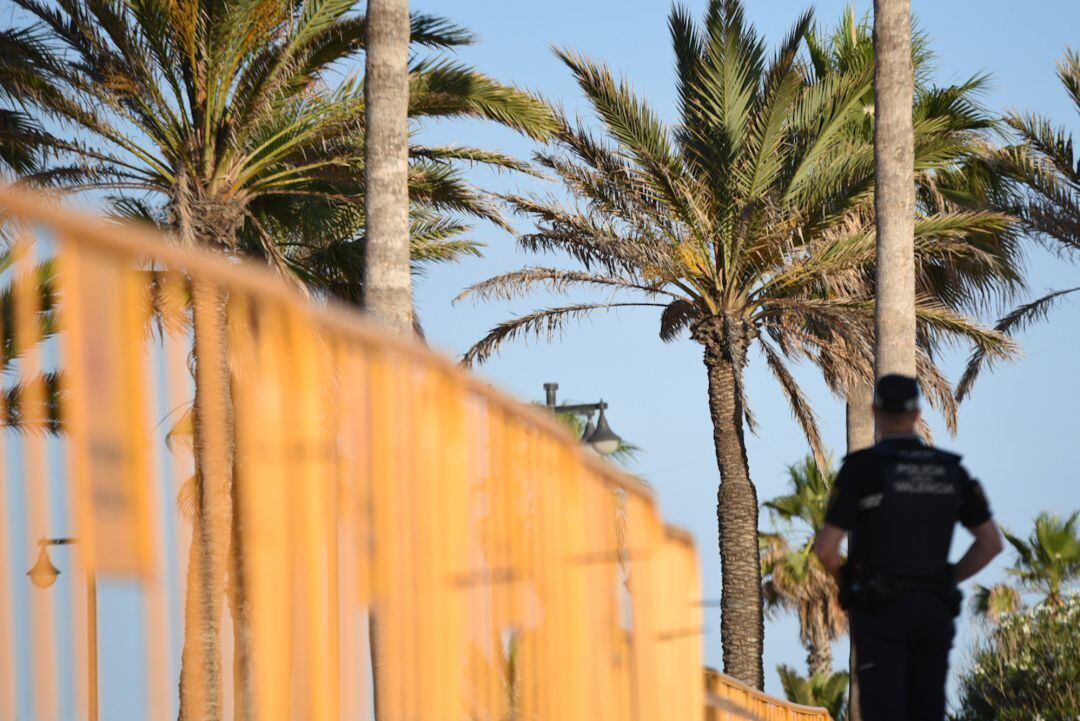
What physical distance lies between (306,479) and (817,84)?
58.2 feet

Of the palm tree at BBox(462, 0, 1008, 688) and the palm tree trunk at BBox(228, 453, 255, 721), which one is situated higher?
the palm tree at BBox(462, 0, 1008, 688)

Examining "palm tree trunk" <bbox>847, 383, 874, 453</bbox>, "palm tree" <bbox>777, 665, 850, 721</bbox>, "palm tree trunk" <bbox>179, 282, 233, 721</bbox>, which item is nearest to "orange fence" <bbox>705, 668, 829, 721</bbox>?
"palm tree trunk" <bbox>179, 282, 233, 721</bbox>

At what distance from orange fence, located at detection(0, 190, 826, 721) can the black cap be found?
1.23m

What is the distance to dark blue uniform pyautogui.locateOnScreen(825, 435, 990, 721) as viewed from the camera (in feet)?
17.0

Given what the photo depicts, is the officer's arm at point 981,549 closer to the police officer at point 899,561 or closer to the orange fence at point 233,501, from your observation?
the police officer at point 899,561

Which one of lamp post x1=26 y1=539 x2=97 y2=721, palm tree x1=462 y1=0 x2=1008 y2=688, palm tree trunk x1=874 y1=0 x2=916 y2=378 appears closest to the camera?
lamp post x1=26 y1=539 x2=97 y2=721

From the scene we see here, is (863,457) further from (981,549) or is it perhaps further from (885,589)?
(981,549)

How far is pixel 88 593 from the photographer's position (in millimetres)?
3223

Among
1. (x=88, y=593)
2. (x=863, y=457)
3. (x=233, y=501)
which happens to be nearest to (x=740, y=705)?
(x=863, y=457)

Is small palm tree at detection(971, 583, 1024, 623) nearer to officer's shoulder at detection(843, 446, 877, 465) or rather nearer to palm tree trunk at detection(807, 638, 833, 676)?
palm tree trunk at detection(807, 638, 833, 676)

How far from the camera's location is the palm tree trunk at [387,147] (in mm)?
12398

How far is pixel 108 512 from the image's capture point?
127 inches

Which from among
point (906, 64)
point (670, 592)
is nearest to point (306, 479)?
point (670, 592)

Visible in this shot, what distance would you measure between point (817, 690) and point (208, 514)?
35.3 meters
